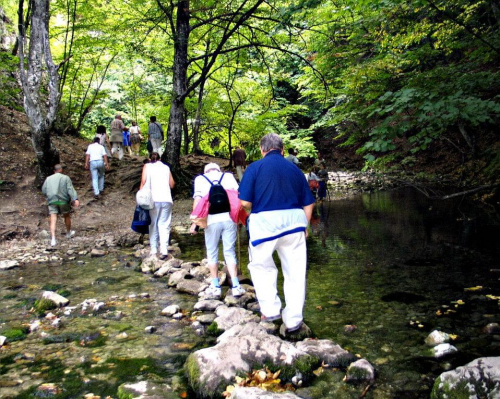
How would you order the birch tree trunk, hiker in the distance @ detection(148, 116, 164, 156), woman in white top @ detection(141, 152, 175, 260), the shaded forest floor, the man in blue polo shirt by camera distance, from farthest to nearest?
hiker in the distance @ detection(148, 116, 164, 156) → the shaded forest floor → the birch tree trunk → woman in white top @ detection(141, 152, 175, 260) → the man in blue polo shirt

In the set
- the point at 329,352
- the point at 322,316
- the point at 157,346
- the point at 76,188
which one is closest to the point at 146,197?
the point at 157,346

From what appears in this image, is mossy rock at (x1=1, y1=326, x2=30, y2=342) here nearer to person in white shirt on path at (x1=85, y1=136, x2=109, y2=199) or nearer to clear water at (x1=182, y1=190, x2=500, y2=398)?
clear water at (x1=182, y1=190, x2=500, y2=398)

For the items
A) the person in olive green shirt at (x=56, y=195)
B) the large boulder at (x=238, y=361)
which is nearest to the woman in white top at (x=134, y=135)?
the person in olive green shirt at (x=56, y=195)

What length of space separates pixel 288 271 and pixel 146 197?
3.85 metres

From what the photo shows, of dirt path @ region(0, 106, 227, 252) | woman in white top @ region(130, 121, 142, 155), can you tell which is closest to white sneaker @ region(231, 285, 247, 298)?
dirt path @ region(0, 106, 227, 252)

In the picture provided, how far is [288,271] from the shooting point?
13.5ft

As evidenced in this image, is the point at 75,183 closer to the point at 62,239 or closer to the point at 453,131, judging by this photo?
the point at 62,239

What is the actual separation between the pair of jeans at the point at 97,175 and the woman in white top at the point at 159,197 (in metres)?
5.46

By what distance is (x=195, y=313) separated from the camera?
188 inches

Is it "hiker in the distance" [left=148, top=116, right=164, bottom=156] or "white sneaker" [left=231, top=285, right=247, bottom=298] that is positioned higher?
"hiker in the distance" [left=148, top=116, right=164, bottom=156]

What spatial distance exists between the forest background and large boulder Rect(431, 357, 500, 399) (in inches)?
116

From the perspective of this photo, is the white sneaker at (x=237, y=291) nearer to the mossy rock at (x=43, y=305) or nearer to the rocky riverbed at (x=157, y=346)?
the rocky riverbed at (x=157, y=346)

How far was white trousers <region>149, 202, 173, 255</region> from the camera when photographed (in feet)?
24.2

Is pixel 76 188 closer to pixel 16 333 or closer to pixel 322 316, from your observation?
pixel 16 333
